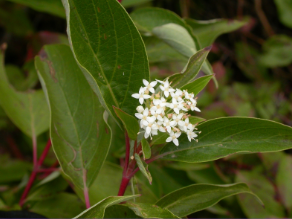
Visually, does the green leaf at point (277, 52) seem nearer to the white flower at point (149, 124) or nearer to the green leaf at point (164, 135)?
the green leaf at point (164, 135)

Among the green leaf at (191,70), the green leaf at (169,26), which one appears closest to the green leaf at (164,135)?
the green leaf at (191,70)

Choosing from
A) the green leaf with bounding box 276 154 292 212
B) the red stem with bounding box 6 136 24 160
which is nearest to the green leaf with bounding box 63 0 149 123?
the green leaf with bounding box 276 154 292 212

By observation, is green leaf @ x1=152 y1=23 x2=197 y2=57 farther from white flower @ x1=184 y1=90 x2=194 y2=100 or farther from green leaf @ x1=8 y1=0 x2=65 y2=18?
green leaf @ x1=8 y1=0 x2=65 y2=18

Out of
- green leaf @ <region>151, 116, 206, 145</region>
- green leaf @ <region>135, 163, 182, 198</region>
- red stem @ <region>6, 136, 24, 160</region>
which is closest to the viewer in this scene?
green leaf @ <region>151, 116, 206, 145</region>

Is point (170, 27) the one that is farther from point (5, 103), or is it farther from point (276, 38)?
point (276, 38)

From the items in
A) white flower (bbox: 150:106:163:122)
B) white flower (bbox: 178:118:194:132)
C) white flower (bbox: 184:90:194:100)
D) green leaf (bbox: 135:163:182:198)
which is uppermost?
white flower (bbox: 184:90:194:100)

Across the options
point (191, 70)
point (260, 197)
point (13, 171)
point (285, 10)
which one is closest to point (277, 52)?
point (285, 10)

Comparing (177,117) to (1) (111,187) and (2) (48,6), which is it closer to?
(1) (111,187)
